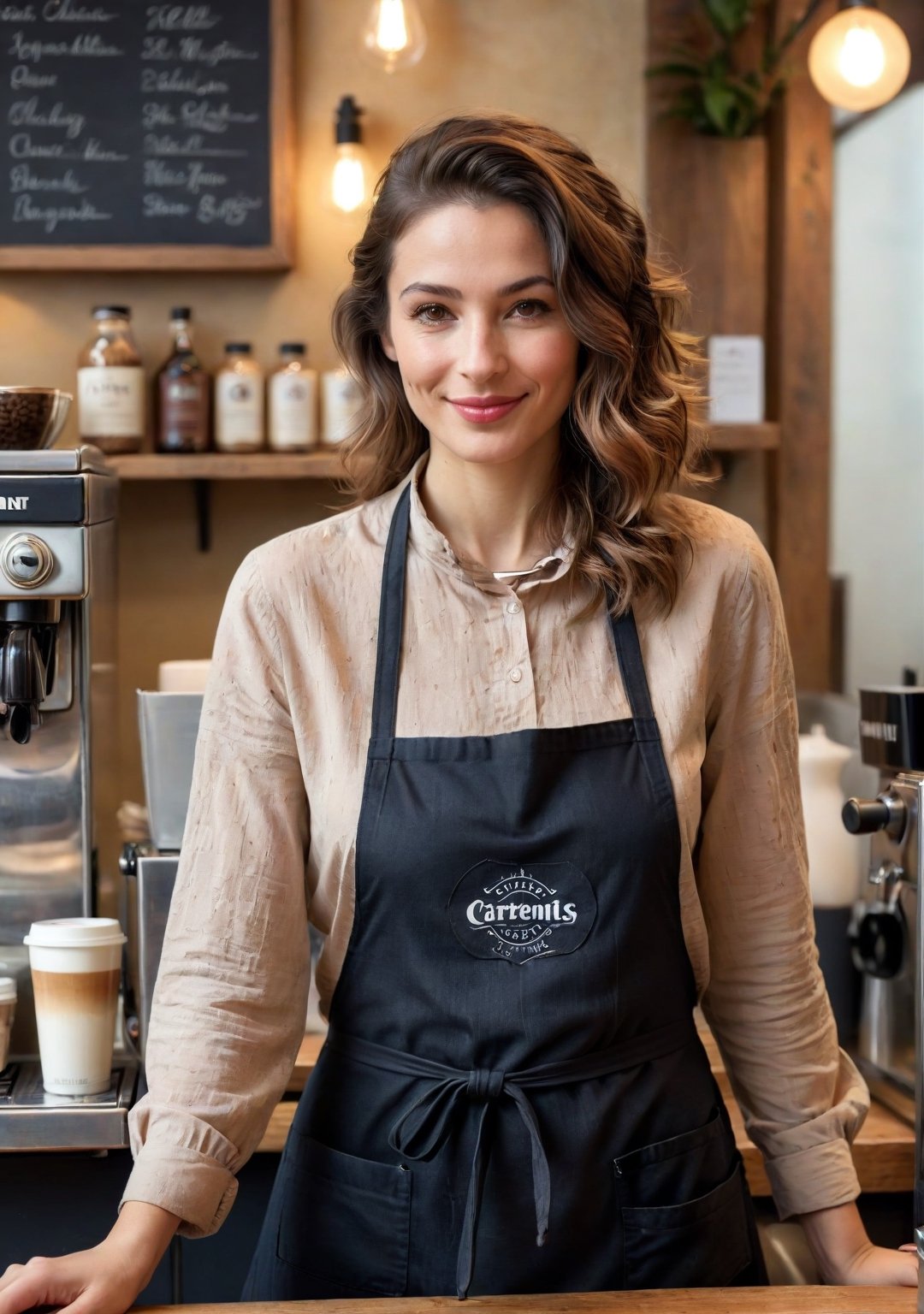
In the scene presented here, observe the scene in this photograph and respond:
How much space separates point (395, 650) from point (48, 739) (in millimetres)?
610

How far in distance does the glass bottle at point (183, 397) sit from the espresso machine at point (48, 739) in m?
0.53

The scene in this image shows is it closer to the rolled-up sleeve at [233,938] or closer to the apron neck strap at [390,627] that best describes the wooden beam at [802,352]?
the apron neck strap at [390,627]

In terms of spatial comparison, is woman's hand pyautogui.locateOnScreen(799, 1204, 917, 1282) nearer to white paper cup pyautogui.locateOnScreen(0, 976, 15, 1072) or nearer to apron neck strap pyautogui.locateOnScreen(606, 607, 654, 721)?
apron neck strap pyautogui.locateOnScreen(606, 607, 654, 721)

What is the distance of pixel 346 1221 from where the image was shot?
1234 millimetres

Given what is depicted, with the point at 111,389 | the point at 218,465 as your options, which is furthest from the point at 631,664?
the point at 111,389

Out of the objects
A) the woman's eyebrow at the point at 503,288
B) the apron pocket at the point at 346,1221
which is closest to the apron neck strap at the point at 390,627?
the woman's eyebrow at the point at 503,288

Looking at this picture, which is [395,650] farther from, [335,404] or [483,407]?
[335,404]

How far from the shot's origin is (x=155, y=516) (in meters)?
2.45

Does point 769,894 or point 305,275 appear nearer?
point 769,894

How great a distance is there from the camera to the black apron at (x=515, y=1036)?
3.92 ft

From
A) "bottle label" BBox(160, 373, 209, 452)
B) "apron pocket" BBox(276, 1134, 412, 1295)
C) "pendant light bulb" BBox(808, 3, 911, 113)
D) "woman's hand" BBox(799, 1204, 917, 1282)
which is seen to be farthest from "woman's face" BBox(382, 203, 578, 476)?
"pendant light bulb" BBox(808, 3, 911, 113)

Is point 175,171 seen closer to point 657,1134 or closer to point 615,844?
point 615,844

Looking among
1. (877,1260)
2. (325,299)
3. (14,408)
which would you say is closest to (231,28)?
(325,299)

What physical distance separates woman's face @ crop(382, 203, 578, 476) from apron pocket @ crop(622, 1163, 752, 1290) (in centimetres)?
68
